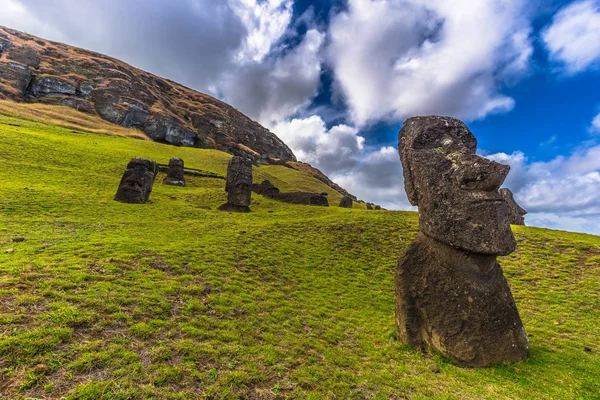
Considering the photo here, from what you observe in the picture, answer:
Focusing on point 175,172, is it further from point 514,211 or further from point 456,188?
point 514,211

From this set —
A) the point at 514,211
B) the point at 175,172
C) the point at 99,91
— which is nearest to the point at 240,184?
the point at 175,172

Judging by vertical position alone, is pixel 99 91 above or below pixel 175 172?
above

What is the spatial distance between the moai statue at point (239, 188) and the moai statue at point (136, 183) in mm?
6703

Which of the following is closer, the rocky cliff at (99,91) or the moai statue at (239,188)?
the moai statue at (239,188)

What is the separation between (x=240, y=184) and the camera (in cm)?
2777

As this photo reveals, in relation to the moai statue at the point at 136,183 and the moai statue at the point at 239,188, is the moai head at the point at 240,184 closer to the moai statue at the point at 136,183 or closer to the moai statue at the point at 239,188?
the moai statue at the point at 239,188

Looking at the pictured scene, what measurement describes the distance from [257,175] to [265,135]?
124 m

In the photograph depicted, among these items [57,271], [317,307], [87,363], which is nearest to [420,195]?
[317,307]

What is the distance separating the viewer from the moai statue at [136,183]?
79.2ft

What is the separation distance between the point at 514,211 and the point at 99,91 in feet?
412

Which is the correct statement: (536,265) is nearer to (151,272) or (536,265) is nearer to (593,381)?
(593,381)

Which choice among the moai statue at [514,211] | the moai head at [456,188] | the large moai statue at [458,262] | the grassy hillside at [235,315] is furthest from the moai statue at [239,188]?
the moai statue at [514,211]

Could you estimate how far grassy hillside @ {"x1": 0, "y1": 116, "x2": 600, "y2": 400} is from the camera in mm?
5352

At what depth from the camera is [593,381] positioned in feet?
20.9
